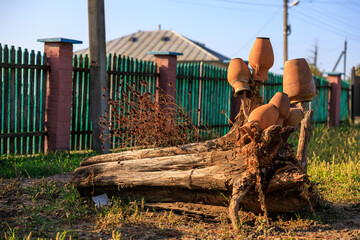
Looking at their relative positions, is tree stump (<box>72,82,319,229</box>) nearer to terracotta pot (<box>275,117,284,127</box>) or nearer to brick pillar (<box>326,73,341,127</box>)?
terracotta pot (<box>275,117,284,127</box>)

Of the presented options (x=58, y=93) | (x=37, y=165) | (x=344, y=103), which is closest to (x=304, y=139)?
(x=37, y=165)

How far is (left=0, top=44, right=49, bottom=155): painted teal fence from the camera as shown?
7.46 metres

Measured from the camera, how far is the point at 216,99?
11.6 metres

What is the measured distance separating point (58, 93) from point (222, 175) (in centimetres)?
470

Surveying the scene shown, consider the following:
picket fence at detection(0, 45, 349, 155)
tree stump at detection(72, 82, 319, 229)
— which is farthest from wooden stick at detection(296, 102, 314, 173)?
picket fence at detection(0, 45, 349, 155)

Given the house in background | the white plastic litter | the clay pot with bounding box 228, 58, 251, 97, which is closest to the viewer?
the clay pot with bounding box 228, 58, 251, 97

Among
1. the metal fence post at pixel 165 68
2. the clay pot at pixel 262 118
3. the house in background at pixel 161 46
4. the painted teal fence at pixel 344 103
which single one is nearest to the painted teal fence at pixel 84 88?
the metal fence post at pixel 165 68

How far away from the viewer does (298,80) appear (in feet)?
15.4

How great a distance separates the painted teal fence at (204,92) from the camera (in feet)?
34.4

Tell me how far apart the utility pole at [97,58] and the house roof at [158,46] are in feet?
56.4

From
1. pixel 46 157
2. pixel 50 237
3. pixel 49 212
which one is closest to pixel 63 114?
pixel 46 157

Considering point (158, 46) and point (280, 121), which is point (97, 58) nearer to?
point (280, 121)

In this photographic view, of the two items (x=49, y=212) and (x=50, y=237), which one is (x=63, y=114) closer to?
(x=49, y=212)

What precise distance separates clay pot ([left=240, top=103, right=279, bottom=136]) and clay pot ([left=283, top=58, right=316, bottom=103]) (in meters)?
0.73
